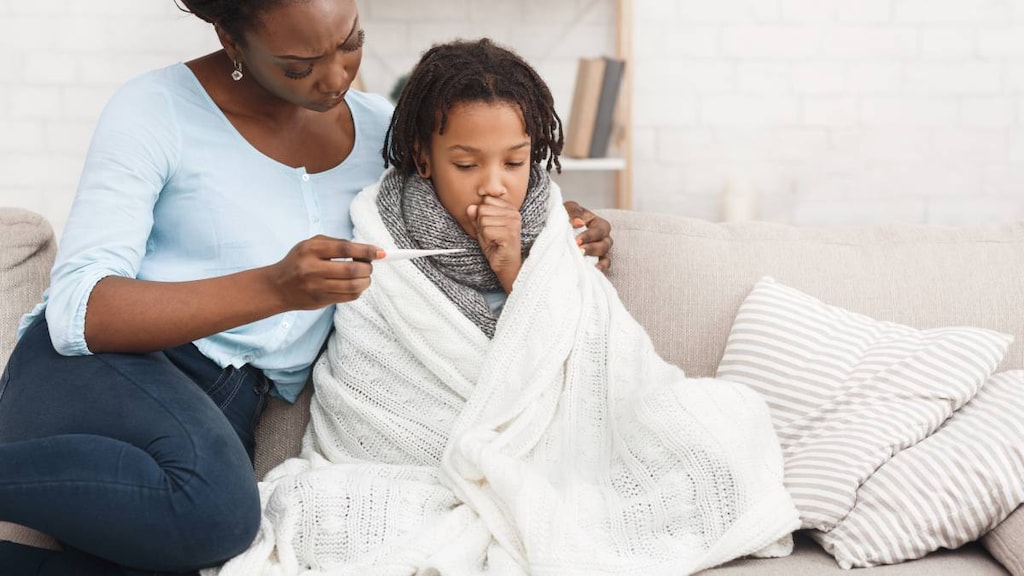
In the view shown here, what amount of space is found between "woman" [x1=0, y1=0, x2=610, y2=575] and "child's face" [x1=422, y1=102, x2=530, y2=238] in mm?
177

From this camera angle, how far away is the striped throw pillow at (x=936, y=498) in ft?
4.44

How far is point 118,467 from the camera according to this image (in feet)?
4.07

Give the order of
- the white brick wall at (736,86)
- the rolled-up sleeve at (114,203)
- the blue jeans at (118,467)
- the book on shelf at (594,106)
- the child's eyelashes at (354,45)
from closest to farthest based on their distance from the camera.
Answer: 1. the blue jeans at (118,467)
2. the rolled-up sleeve at (114,203)
3. the child's eyelashes at (354,45)
4. the book on shelf at (594,106)
5. the white brick wall at (736,86)

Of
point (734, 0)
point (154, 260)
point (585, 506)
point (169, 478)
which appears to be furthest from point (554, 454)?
point (734, 0)

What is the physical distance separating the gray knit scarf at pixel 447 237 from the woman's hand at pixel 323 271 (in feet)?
0.98

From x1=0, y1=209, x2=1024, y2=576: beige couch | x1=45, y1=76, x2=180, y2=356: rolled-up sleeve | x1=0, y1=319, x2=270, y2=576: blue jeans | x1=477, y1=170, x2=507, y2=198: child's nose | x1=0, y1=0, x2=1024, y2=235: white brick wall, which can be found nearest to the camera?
x1=0, y1=319, x2=270, y2=576: blue jeans

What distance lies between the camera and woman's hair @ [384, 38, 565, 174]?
5.19ft

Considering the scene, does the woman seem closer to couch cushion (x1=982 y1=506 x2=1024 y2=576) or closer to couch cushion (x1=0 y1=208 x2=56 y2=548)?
couch cushion (x1=0 y1=208 x2=56 y2=548)

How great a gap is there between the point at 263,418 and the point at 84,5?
1.80 m

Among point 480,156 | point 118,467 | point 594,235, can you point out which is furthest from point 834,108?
point 118,467

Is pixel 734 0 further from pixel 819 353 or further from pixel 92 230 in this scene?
pixel 92 230

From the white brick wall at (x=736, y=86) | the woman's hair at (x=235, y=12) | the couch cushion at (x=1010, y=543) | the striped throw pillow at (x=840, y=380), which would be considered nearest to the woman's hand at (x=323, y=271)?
the woman's hair at (x=235, y=12)

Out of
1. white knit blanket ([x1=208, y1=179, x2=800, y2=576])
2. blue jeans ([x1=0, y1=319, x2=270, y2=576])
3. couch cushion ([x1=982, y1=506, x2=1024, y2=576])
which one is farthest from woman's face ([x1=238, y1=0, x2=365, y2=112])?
couch cushion ([x1=982, y1=506, x2=1024, y2=576])

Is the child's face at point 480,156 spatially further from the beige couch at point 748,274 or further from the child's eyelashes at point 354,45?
the beige couch at point 748,274
